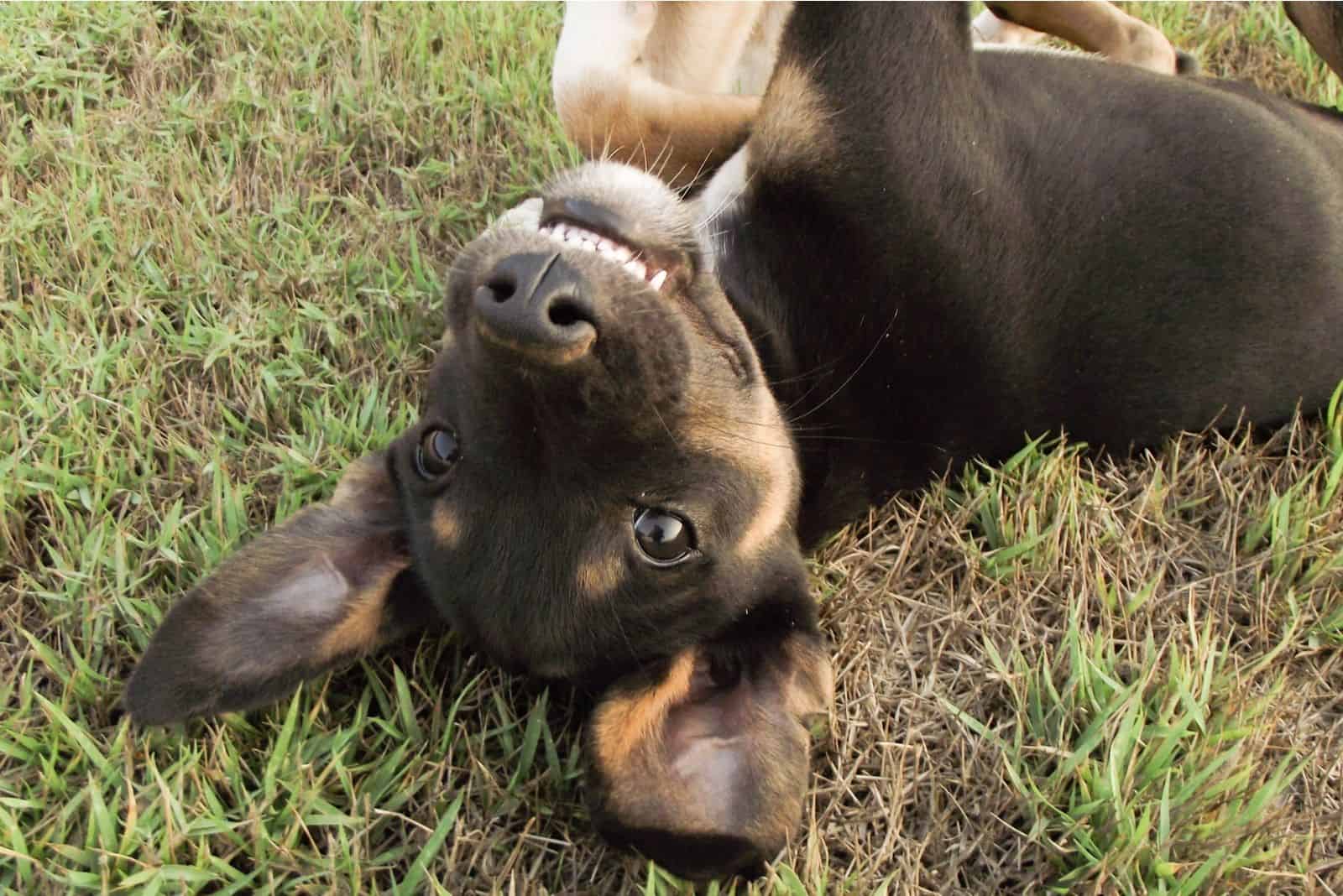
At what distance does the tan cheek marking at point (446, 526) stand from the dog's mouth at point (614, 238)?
2.11 feet

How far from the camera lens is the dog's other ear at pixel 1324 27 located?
12.1 ft

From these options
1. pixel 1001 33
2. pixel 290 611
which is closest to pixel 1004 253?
pixel 290 611

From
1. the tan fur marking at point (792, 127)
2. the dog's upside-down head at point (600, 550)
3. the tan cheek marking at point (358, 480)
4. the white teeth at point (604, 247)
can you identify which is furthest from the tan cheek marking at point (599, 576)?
the tan fur marking at point (792, 127)

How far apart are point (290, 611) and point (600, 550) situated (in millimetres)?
718

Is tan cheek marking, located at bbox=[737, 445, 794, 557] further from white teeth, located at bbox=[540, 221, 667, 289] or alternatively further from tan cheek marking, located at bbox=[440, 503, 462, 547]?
tan cheek marking, located at bbox=[440, 503, 462, 547]

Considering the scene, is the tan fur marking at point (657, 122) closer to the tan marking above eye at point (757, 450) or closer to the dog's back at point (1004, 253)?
the dog's back at point (1004, 253)

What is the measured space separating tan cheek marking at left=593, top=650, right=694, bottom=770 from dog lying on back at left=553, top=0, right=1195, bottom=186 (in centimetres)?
171

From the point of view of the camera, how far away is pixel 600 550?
2.10 metres

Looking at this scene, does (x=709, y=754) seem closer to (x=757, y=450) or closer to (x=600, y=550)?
(x=600, y=550)

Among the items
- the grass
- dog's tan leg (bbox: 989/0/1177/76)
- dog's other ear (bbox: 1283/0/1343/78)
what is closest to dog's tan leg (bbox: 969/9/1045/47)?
dog's tan leg (bbox: 989/0/1177/76)

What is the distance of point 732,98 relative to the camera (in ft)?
10.8

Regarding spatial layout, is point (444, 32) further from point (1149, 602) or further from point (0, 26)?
point (1149, 602)

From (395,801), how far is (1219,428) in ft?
7.98

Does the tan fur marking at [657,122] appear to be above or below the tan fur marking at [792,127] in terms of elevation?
below
